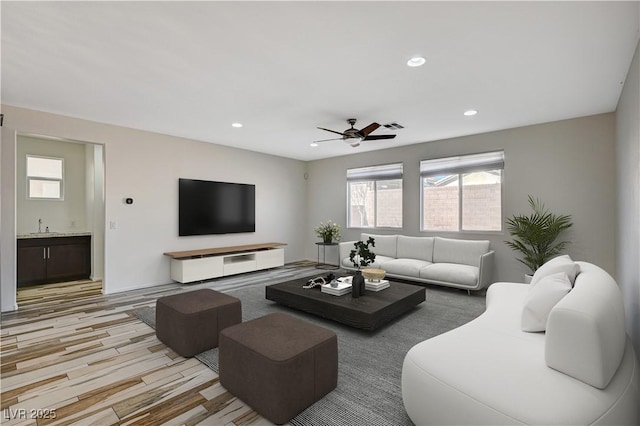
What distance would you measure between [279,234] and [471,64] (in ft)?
18.0

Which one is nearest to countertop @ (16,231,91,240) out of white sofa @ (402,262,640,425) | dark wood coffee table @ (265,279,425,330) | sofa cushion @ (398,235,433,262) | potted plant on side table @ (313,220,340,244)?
dark wood coffee table @ (265,279,425,330)

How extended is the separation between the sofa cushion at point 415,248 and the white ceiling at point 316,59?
89.0 inches

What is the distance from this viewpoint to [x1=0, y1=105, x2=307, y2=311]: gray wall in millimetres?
3883

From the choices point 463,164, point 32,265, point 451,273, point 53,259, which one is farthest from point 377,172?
point 32,265

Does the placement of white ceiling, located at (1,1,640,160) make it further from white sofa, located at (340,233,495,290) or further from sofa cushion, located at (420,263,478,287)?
sofa cushion, located at (420,263,478,287)

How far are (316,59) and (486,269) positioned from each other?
3968 mm

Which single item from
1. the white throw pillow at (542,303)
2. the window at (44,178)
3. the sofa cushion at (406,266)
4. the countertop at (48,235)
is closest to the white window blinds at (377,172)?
the sofa cushion at (406,266)

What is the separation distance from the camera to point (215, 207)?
6031mm

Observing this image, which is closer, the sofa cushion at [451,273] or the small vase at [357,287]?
the small vase at [357,287]

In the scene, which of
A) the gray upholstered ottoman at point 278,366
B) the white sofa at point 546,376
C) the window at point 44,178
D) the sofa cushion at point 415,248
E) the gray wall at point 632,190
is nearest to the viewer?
the white sofa at point 546,376

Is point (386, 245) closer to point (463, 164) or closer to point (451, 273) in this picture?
point (451, 273)

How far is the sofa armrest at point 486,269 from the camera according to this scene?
4547mm

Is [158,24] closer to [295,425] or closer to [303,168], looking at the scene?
[295,425]

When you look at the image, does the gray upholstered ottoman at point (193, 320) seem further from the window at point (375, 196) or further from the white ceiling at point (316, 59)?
the window at point (375, 196)
